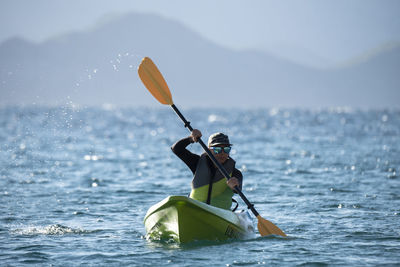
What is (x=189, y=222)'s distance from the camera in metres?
8.88

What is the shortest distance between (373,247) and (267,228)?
175 cm

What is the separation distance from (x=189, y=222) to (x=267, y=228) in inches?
69.9

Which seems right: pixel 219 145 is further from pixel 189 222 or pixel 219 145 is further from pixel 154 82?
pixel 154 82

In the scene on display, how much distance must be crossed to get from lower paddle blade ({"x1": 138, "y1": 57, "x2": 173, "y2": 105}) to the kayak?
2780 mm

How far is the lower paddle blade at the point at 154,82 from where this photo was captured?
11.3m

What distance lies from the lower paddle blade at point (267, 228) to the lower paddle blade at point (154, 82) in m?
2.91

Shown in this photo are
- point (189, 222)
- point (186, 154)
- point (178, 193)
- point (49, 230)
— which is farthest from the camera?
point (178, 193)

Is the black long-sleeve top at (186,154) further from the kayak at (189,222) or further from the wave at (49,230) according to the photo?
the wave at (49,230)

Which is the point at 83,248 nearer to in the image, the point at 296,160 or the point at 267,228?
the point at 267,228

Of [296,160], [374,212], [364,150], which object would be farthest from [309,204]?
[364,150]

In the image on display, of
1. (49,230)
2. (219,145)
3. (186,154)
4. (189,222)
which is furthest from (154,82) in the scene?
(189,222)

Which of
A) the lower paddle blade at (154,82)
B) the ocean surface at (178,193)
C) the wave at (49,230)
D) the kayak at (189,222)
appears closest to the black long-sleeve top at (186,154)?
the kayak at (189,222)

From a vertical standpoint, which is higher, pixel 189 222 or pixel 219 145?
pixel 219 145

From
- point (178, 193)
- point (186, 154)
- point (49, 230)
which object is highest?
point (186, 154)
